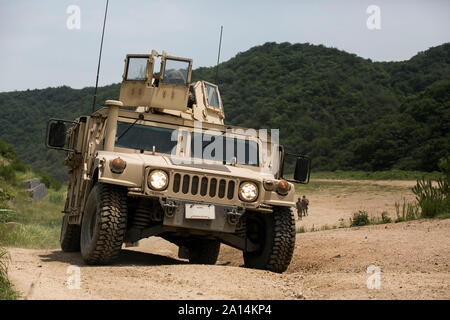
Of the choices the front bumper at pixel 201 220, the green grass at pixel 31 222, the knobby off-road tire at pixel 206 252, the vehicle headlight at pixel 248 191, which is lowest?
the green grass at pixel 31 222

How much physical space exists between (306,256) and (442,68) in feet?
195

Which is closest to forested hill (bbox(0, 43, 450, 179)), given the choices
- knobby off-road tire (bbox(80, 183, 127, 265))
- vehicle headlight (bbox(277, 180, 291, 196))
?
vehicle headlight (bbox(277, 180, 291, 196))

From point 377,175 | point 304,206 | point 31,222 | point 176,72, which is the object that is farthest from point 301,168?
point 377,175

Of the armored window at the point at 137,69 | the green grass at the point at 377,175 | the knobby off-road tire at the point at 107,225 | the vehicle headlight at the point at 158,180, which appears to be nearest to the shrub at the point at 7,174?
the armored window at the point at 137,69

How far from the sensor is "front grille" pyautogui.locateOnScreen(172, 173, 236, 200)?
27.1ft

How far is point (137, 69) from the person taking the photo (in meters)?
10.3

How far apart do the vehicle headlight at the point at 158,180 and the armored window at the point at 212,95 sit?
3360mm

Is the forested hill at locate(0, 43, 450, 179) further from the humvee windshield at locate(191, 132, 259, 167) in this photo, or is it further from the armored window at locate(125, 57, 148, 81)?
the armored window at locate(125, 57, 148, 81)

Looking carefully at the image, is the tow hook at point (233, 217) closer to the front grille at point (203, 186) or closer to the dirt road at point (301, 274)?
the front grille at point (203, 186)

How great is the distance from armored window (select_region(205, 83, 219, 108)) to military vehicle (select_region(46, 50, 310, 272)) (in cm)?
9

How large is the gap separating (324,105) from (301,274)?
50340 millimetres

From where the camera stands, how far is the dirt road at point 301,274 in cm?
641

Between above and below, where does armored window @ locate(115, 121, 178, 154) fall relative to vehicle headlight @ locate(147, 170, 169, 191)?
above
